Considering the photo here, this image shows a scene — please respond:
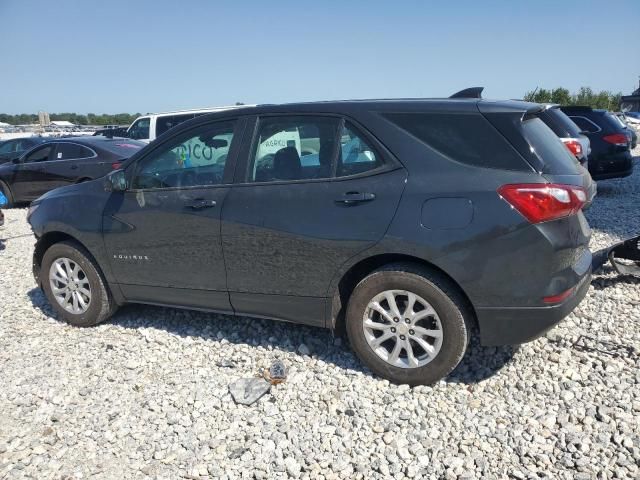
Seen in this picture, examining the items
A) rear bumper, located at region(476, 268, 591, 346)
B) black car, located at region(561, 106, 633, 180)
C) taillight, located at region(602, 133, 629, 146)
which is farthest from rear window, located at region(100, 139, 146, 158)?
taillight, located at region(602, 133, 629, 146)

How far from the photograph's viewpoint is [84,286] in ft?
15.4

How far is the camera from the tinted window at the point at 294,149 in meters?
3.57

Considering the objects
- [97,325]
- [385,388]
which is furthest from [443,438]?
[97,325]

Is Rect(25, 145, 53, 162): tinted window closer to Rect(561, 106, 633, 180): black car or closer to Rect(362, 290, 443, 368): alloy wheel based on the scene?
Rect(362, 290, 443, 368): alloy wheel

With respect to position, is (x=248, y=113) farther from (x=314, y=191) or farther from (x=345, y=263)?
(x=345, y=263)

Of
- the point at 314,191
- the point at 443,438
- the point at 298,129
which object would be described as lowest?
the point at 443,438

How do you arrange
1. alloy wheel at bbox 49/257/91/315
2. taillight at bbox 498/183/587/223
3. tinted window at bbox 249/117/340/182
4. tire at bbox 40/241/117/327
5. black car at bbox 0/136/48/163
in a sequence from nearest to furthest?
taillight at bbox 498/183/587/223
tinted window at bbox 249/117/340/182
tire at bbox 40/241/117/327
alloy wheel at bbox 49/257/91/315
black car at bbox 0/136/48/163

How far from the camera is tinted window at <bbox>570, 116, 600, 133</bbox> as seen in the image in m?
10.7

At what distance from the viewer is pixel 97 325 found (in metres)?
4.73

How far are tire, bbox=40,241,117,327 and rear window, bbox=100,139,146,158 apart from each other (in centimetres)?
622

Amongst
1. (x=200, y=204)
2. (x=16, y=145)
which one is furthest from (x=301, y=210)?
(x=16, y=145)

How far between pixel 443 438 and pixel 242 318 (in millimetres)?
2235

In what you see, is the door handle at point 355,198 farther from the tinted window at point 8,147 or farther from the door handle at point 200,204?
the tinted window at point 8,147

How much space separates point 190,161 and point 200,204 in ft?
1.48
